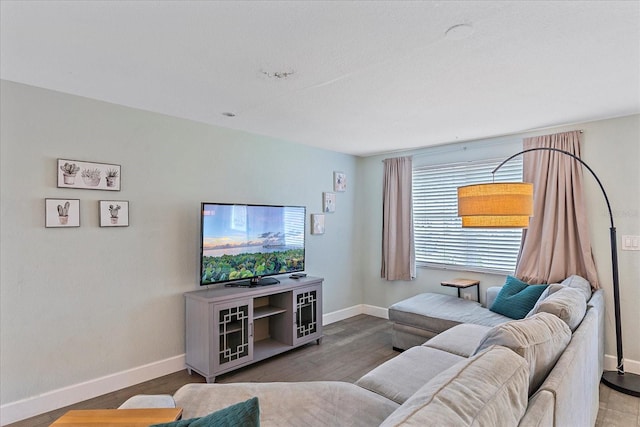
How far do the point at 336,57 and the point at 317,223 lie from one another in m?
2.78

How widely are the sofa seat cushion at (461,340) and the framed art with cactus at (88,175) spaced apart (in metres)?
→ 2.86

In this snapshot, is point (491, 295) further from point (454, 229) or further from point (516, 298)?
point (454, 229)

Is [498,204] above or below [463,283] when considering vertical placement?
above

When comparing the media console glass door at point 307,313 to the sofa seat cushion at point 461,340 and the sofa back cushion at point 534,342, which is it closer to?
the sofa seat cushion at point 461,340

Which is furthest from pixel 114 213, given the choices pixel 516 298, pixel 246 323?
pixel 516 298

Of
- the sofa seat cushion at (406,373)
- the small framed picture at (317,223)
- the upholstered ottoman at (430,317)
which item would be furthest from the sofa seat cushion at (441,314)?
the small framed picture at (317,223)

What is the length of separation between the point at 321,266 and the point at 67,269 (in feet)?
9.36

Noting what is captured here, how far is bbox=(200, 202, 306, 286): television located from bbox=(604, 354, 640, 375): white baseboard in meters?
3.14

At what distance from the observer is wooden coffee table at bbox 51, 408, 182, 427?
4.27 feet

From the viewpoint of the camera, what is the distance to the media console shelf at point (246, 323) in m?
2.96

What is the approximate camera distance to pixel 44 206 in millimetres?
2539

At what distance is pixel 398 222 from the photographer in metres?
4.79

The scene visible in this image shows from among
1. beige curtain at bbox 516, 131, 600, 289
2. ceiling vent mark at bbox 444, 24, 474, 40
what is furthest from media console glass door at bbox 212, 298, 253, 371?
beige curtain at bbox 516, 131, 600, 289

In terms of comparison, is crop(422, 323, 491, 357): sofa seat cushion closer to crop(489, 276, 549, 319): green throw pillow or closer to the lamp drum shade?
crop(489, 276, 549, 319): green throw pillow
